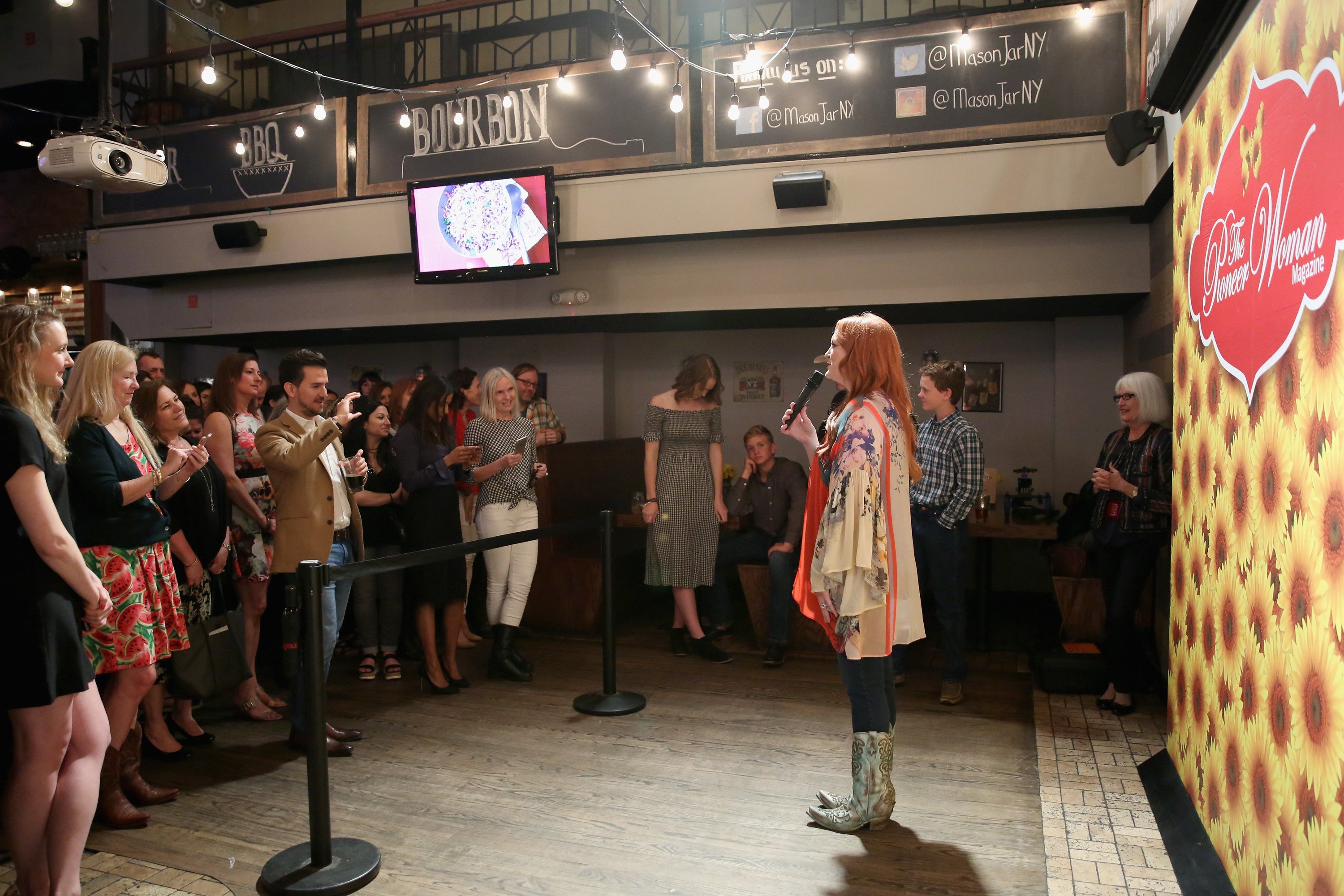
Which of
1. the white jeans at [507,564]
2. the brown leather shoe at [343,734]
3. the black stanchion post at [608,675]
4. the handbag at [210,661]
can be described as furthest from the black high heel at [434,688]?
the handbag at [210,661]

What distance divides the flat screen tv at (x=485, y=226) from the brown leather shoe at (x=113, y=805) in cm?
374

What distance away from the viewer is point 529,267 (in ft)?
19.0

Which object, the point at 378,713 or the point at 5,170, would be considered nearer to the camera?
the point at 378,713

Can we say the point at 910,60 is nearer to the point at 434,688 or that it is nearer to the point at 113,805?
the point at 434,688

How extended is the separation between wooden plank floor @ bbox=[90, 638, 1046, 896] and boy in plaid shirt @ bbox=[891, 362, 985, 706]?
314 millimetres

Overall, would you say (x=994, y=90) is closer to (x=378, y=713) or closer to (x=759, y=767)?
(x=759, y=767)

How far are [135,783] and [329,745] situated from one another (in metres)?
0.69

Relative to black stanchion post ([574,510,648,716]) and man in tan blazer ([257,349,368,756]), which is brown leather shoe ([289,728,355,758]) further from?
black stanchion post ([574,510,648,716])

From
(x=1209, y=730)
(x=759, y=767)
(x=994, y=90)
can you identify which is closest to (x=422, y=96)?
(x=994, y=90)

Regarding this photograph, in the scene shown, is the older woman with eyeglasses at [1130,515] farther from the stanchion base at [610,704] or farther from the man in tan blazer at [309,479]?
the man in tan blazer at [309,479]

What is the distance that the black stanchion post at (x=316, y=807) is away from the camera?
2500mm

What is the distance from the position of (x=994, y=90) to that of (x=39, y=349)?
472 cm

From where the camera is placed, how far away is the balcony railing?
6582 millimetres

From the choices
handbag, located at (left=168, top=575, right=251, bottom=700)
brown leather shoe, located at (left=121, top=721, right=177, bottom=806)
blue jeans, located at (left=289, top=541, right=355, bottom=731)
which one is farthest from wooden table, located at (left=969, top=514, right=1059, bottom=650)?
brown leather shoe, located at (left=121, top=721, right=177, bottom=806)
